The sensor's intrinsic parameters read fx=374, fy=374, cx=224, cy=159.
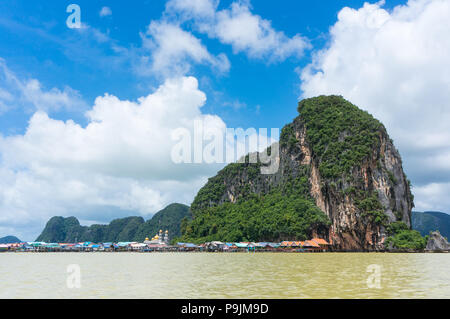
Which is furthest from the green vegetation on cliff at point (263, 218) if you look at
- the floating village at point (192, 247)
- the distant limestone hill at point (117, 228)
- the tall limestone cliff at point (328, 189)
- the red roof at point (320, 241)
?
the distant limestone hill at point (117, 228)

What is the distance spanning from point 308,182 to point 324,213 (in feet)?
31.3

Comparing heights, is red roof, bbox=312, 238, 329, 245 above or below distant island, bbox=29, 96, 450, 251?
below

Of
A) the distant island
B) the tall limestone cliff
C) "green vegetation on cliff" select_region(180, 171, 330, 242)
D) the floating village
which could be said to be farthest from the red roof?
"green vegetation on cliff" select_region(180, 171, 330, 242)

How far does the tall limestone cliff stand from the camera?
6194cm

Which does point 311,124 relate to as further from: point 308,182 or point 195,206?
point 195,206

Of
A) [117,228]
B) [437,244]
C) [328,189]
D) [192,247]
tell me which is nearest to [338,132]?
[328,189]

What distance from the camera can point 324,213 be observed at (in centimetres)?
6906

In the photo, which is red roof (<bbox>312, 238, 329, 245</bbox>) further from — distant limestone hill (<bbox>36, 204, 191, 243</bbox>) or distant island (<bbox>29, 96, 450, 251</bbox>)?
distant limestone hill (<bbox>36, 204, 191, 243</bbox>)

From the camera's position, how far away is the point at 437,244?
56.3 metres

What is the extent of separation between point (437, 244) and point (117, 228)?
157 metres

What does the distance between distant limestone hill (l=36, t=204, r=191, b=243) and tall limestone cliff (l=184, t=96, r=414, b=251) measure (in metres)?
75.3

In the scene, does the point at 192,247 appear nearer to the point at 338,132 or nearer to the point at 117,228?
the point at 338,132

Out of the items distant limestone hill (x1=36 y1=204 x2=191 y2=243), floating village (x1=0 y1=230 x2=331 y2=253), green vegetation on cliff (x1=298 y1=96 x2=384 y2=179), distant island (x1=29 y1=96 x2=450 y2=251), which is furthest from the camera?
distant limestone hill (x1=36 y1=204 x2=191 y2=243)
